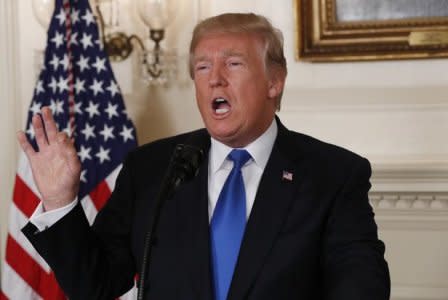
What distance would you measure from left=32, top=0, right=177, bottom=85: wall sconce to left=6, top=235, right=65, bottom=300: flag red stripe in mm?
890

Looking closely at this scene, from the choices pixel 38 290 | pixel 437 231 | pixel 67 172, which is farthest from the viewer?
pixel 38 290

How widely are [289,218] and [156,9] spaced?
6.50ft

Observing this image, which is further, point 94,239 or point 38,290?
point 38,290

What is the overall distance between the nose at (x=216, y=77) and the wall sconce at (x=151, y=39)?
1794 millimetres

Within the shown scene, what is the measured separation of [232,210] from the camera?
2406 millimetres

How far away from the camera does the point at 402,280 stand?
410 centimetres

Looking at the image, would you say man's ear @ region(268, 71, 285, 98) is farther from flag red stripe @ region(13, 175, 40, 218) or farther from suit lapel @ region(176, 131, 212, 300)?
flag red stripe @ region(13, 175, 40, 218)

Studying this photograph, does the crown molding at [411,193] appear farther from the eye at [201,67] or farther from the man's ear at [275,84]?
the eye at [201,67]

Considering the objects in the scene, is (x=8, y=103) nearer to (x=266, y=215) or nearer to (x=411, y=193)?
(x=411, y=193)

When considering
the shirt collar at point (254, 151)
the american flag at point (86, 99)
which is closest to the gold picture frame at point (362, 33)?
the american flag at point (86, 99)

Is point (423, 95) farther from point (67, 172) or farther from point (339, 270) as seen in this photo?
point (67, 172)

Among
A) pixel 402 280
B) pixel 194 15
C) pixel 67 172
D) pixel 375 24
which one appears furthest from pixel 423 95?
pixel 67 172

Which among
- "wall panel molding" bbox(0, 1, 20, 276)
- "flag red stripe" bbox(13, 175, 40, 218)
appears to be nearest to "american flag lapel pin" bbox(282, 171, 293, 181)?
"flag red stripe" bbox(13, 175, 40, 218)

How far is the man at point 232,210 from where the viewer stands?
2.29 metres
